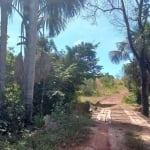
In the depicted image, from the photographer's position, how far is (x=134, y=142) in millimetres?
12117

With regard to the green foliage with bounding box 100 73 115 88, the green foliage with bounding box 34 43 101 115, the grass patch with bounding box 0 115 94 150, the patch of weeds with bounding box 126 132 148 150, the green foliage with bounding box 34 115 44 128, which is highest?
the green foliage with bounding box 100 73 115 88

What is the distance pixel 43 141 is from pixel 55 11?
7033mm

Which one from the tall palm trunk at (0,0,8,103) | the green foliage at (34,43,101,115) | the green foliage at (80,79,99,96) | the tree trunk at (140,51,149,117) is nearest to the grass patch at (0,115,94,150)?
the tall palm trunk at (0,0,8,103)

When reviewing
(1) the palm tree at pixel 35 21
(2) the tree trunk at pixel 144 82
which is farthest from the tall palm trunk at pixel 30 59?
(2) the tree trunk at pixel 144 82

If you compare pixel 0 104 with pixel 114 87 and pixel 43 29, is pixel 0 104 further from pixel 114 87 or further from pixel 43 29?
pixel 114 87

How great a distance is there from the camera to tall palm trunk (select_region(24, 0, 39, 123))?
14.9 m

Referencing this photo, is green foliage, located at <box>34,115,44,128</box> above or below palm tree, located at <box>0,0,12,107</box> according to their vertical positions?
below

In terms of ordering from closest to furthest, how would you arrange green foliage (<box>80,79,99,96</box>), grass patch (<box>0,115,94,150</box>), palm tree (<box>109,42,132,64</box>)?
grass patch (<box>0,115,94,150</box>), palm tree (<box>109,42,132,64</box>), green foliage (<box>80,79,99,96</box>)

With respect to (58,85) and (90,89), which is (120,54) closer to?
(58,85)

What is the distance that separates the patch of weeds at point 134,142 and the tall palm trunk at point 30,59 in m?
3.78

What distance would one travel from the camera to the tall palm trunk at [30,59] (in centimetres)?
1488

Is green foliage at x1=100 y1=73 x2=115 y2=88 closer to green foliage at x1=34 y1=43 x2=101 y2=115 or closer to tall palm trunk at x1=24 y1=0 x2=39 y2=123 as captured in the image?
green foliage at x1=34 y1=43 x2=101 y2=115

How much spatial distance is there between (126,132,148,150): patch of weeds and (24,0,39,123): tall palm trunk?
3.78 metres

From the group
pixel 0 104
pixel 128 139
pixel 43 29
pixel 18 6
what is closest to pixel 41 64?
pixel 43 29
